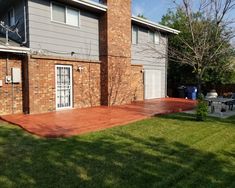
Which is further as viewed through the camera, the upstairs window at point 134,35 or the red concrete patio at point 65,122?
the upstairs window at point 134,35

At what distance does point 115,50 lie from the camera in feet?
43.7

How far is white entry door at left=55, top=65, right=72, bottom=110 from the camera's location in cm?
1138

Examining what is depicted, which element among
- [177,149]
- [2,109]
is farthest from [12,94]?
[177,149]

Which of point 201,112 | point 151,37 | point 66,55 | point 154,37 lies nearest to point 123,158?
point 201,112

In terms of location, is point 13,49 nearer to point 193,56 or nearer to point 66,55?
point 66,55

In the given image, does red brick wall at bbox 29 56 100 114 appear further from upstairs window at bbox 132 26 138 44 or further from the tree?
the tree

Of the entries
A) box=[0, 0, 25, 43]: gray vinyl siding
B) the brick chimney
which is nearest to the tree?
the brick chimney

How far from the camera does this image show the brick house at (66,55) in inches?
402

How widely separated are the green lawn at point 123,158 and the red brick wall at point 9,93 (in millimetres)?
2220

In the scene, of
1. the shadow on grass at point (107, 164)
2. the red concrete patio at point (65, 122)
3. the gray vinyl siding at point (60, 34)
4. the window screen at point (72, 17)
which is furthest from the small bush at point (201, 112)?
the window screen at point (72, 17)

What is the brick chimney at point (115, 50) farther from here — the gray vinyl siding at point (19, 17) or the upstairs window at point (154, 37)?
the gray vinyl siding at point (19, 17)

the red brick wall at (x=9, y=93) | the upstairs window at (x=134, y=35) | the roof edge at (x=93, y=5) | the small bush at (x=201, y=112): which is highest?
the roof edge at (x=93, y=5)

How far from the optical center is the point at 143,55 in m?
16.7

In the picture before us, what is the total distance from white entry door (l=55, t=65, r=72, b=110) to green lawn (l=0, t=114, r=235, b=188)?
3.70m
